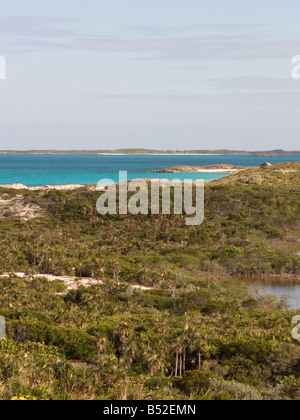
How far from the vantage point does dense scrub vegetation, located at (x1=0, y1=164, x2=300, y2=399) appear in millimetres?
26844

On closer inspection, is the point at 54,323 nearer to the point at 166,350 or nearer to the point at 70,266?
the point at 166,350

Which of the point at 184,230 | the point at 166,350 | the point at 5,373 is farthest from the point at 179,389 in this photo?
the point at 184,230

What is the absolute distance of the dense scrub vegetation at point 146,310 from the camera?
1057 inches

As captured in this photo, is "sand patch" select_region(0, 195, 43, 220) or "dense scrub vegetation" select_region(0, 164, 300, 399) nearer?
"dense scrub vegetation" select_region(0, 164, 300, 399)

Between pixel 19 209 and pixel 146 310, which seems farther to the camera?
pixel 19 209

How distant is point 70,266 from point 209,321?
75.0ft

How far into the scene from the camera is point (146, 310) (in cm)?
4688

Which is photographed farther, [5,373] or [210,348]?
[210,348]

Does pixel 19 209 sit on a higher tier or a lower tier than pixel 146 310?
higher

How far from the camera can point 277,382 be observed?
108 ft

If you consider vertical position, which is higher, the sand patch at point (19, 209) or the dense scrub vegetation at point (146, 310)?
the sand patch at point (19, 209)

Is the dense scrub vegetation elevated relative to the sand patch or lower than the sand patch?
lower

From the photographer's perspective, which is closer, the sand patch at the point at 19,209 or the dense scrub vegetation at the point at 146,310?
the dense scrub vegetation at the point at 146,310
